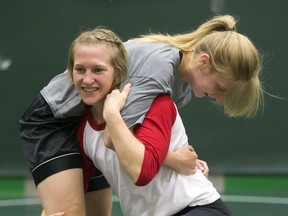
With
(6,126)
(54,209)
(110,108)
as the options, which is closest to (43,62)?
(6,126)

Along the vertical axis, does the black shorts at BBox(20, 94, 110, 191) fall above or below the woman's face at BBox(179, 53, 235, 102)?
below

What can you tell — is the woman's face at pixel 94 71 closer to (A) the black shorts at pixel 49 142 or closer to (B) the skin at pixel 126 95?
(B) the skin at pixel 126 95

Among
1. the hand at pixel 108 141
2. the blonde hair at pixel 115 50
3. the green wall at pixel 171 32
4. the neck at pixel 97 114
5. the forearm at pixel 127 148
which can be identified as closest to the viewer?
the forearm at pixel 127 148

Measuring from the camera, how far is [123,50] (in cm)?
235

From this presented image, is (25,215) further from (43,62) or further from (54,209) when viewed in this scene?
(54,209)

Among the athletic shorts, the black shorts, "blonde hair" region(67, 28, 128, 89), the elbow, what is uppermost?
"blonde hair" region(67, 28, 128, 89)

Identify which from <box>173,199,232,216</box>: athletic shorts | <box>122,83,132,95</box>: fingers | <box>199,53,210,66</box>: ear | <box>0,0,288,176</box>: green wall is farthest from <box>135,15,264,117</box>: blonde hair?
<box>0,0,288,176</box>: green wall

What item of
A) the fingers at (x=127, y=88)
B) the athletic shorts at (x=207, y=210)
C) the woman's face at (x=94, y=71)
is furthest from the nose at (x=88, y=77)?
the athletic shorts at (x=207, y=210)

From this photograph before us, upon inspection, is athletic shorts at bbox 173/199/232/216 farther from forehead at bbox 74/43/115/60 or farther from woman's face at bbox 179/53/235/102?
forehead at bbox 74/43/115/60

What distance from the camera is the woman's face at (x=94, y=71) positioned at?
7.53 ft

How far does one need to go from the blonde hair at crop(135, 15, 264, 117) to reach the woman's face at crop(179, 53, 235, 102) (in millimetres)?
25

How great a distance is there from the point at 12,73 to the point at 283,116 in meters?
2.40

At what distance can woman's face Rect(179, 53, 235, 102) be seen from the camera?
7.50ft

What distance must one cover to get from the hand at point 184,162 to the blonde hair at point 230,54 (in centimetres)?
26
